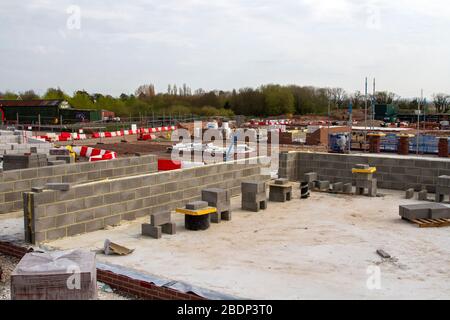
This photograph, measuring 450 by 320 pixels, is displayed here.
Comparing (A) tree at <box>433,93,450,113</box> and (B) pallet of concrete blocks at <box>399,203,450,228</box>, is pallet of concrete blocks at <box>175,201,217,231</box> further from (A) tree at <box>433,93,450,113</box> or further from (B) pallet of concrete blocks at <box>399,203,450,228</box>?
(A) tree at <box>433,93,450,113</box>

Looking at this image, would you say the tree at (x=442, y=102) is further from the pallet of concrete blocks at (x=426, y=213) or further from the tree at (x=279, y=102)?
the pallet of concrete blocks at (x=426, y=213)

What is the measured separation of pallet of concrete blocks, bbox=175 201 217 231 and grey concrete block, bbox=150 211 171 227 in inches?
14.7

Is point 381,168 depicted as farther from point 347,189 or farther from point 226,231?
point 226,231

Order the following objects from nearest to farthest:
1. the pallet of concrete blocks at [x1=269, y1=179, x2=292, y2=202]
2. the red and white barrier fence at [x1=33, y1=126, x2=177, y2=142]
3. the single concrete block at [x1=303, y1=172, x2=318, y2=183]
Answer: the pallet of concrete blocks at [x1=269, y1=179, x2=292, y2=202] → the single concrete block at [x1=303, y1=172, x2=318, y2=183] → the red and white barrier fence at [x1=33, y1=126, x2=177, y2=142]

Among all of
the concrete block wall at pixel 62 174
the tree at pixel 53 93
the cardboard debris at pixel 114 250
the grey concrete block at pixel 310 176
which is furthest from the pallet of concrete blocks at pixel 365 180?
the tree at pixel 53 93

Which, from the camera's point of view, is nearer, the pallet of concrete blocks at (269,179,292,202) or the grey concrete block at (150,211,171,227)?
the grey concrete block at (150,211,171,227)

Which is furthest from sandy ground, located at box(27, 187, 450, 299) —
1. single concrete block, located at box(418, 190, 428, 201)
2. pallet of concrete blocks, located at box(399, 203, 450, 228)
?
single concrete block, located at box(418, 190, 428, 201)

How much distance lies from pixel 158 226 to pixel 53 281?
389 centimetres

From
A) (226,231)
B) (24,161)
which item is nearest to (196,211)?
(226,231)

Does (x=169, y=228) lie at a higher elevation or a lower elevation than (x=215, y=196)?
lower

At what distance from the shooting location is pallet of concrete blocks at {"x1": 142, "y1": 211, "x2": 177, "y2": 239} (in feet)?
31.3

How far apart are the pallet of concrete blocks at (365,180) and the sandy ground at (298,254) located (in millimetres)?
1895

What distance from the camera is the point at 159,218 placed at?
9633 millimetres
